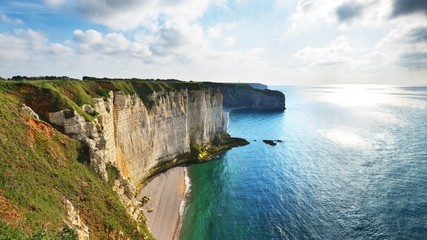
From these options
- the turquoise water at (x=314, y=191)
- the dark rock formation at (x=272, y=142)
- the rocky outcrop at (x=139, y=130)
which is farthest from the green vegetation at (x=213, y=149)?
the dark rock formation at (x=272, y=142)

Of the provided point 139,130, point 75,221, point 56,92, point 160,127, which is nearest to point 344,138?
point 160,127

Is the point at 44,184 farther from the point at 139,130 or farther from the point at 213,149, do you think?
the point at 213,149

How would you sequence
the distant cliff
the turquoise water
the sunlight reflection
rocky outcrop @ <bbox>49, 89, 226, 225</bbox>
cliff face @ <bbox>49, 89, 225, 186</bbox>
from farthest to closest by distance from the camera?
the sunlight reflection
the turquoise water
cliff face @ <bbox>49, 89, 225, 186</bbox>
the distant cliff
rocky outcrop @ <bbox>49, 89, 226, 225</bbox>

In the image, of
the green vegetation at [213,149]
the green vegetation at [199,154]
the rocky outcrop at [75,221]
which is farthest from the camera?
the green vegetation at [213,149]

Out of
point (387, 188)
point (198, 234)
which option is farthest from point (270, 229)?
point (387, 188)

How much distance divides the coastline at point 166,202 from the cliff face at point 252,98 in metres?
141

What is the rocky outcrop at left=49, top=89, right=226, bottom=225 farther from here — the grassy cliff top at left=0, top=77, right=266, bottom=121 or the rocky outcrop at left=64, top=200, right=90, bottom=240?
the rocky outcrop at left=64, top=200, right=90, bottom=240

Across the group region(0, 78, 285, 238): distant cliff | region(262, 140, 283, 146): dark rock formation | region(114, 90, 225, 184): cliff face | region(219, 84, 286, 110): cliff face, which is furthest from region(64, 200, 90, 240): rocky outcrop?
region(219, 84, 286, 110): cliff face

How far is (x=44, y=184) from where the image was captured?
70.2 feet

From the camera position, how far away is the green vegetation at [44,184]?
1708 centimetres

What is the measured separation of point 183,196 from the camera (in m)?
50.0

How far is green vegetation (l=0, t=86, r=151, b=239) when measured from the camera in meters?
17.1

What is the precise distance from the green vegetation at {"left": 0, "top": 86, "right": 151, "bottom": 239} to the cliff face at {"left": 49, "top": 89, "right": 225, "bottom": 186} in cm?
298

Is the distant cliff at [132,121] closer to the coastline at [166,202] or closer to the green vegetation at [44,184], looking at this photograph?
the green vegetation at [44,184]
